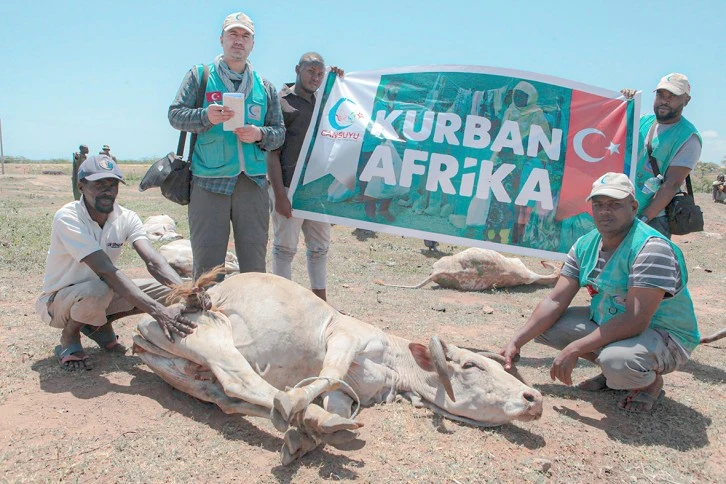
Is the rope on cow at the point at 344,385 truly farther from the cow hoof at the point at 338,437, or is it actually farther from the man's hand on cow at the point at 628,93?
the man's hand on cow at the point at 628,93

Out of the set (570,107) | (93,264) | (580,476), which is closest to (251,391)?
(93,264)

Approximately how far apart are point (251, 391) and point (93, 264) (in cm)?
155

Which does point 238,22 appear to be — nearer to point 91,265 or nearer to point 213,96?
point 213,96

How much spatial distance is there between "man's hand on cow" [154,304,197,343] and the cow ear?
5.01ft

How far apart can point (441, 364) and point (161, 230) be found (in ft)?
27.1

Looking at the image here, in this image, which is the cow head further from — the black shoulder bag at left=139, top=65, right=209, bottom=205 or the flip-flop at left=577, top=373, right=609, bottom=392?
the black shoulder bag at left=139, top=65, right=209, bottom=205

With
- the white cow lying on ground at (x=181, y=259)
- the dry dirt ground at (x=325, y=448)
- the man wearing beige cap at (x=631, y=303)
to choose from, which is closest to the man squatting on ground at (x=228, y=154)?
the dry dirt ground at (x=325, y=448)

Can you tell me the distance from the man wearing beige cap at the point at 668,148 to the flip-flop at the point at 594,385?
1.53 metres

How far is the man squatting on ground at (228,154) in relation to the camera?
480cm

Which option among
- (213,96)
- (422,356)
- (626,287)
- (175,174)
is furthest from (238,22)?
(626,287)

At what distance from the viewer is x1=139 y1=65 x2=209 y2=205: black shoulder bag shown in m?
4.82

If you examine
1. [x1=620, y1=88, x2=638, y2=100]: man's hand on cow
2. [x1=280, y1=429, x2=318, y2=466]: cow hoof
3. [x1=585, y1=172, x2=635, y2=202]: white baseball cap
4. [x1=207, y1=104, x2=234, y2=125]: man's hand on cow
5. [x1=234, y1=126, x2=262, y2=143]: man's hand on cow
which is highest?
[x1=620, y1=88, x2=638, y2=100]: man's hand on cow

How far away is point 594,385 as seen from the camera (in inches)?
185

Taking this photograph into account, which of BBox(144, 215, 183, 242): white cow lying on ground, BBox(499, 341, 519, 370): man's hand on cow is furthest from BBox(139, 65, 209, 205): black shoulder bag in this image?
BBox(144, 215, 183, 242): white cow lying on ground
